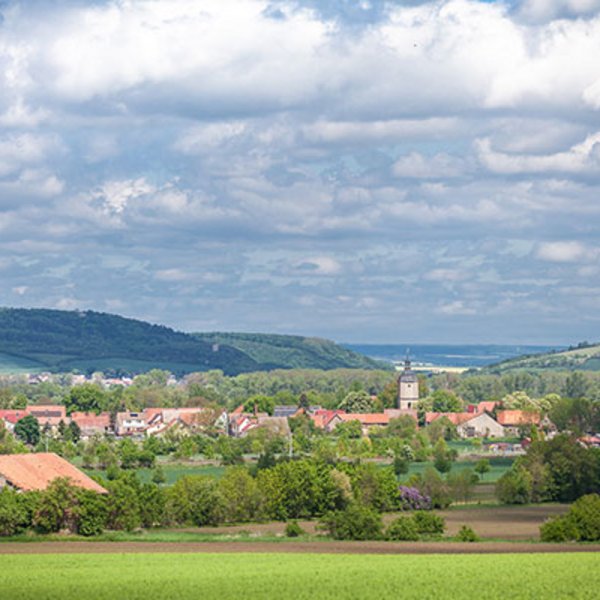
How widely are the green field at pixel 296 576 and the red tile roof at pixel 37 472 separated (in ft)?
71.9

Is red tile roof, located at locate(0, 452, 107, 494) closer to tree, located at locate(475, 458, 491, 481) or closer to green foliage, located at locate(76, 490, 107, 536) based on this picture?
green foliage, located at locate(76, 490, 107, 536)

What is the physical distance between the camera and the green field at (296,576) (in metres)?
55.9

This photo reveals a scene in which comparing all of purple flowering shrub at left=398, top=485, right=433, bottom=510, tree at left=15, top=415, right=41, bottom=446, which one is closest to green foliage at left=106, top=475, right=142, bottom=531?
purple flowering shrub at left=398, top=485, right=433, bottom=510

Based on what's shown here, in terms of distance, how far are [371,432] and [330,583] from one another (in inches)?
5498

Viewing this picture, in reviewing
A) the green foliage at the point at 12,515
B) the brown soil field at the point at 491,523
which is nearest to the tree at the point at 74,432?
the brown soil field at the point at 491,523

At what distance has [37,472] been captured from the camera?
9600cm

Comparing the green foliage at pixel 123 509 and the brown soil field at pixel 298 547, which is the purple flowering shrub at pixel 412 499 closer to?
the green foliage at pixel 123 509

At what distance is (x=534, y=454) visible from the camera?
116688 mm

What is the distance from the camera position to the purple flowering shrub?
345 ft

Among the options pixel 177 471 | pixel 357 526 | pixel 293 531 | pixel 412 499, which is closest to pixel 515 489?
pixel 412 499

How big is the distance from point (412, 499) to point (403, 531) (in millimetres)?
24595

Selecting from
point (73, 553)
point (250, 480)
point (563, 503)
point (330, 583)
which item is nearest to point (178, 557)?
point (73, 553)

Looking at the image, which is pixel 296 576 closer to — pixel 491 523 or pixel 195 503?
pixel 195 503

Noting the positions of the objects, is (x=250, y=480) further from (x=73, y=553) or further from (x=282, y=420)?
(x=282, y=420)
